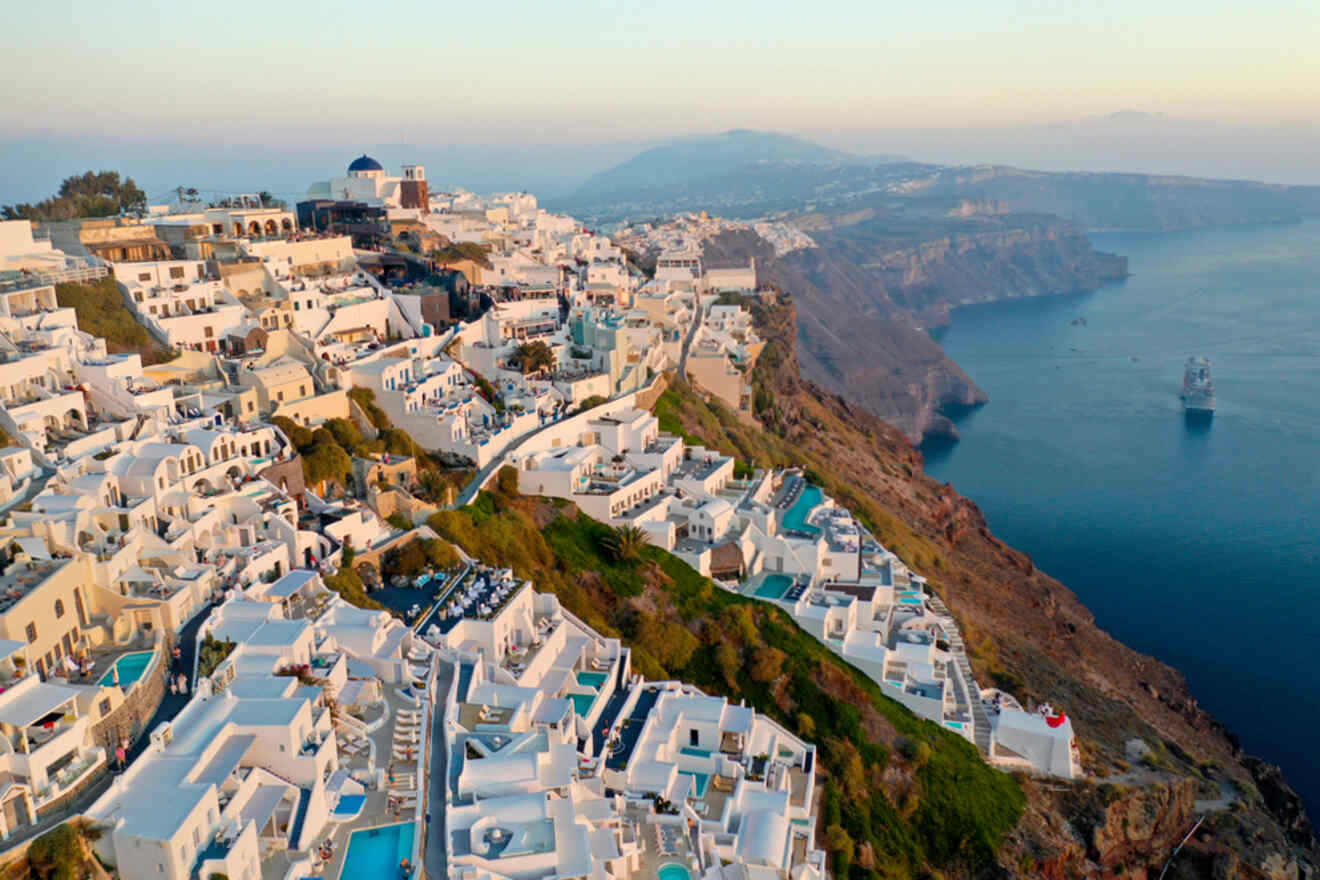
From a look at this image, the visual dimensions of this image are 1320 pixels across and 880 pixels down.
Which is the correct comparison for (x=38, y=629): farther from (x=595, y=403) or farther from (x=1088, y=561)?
(x=1088, y=561)

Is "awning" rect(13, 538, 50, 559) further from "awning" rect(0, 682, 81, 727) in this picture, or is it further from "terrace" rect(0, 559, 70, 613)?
"awning" rect(0, 682, 81, 727)

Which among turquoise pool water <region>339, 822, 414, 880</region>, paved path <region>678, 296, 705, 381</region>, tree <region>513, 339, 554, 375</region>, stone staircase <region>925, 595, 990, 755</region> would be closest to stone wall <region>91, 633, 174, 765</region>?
turquoise pool water <region>339, 822, 414, 880</region>

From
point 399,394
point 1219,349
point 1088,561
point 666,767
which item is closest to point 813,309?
point 1219,349

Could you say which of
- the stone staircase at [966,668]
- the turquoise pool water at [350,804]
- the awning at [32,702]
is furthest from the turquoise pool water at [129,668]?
the stone staircase at [966,668]

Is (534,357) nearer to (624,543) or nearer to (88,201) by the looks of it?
(624,543)

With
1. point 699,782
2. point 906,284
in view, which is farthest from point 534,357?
point 906,284
